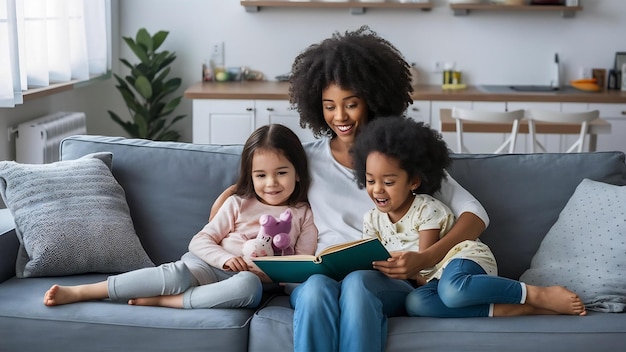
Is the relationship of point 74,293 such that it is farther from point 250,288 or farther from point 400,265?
point 400,265

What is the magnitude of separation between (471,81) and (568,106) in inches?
29.1

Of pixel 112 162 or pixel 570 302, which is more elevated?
pixel 112 162

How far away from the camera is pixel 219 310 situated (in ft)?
7.82

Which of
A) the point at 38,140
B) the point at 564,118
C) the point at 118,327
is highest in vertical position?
the point at 564,118

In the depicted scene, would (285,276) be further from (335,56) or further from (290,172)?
(335,56)

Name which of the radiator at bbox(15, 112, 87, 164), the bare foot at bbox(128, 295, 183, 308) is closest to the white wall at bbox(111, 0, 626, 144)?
the radiator at bbox(15, 112, 87, 164)

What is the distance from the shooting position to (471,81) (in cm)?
573

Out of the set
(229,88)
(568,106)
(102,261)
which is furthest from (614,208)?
(229,88)

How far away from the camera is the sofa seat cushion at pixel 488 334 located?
2.24 metres

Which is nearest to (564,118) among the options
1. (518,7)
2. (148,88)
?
(518,7)

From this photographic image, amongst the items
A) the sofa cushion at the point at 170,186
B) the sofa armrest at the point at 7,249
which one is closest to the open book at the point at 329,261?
the sofa cushion at the point at 170,186

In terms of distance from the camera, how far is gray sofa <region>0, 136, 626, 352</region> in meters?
2.26

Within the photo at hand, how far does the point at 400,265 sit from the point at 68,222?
0.99 metres

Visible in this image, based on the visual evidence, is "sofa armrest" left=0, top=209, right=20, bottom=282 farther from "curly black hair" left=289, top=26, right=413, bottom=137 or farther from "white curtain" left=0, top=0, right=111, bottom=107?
"white curtain" left=0, top=0, right=111, bottom=107
